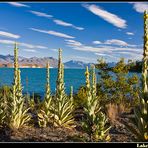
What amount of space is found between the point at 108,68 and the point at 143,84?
1571cm

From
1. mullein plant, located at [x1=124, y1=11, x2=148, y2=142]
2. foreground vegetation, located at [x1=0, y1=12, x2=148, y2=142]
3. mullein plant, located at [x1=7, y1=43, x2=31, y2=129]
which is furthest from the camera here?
mullein plant, located at [x1=7, y1=43, x2=31, y2=129]

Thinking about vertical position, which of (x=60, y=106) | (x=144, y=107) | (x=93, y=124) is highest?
(x=144, y=107)

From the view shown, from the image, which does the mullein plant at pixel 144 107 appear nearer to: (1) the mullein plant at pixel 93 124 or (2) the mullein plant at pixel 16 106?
(1) the mullein plant at pixel 93 124

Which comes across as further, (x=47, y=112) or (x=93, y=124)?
(x=47, y=112)

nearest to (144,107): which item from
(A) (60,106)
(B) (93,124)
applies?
(B) (93,124)

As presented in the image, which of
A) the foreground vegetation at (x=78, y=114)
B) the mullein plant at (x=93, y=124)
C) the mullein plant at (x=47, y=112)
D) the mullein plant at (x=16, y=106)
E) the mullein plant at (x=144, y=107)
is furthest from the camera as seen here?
the mullein plant at (x=47, y=112)

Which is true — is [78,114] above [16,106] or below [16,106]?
below

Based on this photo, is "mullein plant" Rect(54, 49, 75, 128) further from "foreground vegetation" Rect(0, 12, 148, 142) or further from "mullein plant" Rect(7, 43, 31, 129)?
"mullein plant" Rect(7, 43, 31, 129)

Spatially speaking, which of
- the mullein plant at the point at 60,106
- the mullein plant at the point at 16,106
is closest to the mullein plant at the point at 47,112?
the mullein plant at the point at 60,106

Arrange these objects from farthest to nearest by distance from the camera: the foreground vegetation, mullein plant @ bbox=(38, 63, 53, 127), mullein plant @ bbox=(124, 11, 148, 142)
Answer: mullein plant @ bbox=(38, 63, 53, 127) < the foreground vegetation < mullein plant @ bbox=(124, 11, 148, 142)

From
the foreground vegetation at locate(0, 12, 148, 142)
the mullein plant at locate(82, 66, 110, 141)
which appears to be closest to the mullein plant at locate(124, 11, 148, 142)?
the foreground vegetation at locate(0, 12, 148, 142)

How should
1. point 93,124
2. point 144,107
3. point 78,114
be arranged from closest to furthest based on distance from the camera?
point 144,107
point 93,124
point 78,114

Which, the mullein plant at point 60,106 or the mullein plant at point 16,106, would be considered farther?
the mullein plant at point 60,106

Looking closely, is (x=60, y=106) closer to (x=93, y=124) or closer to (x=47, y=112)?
(x=47, y=112)
